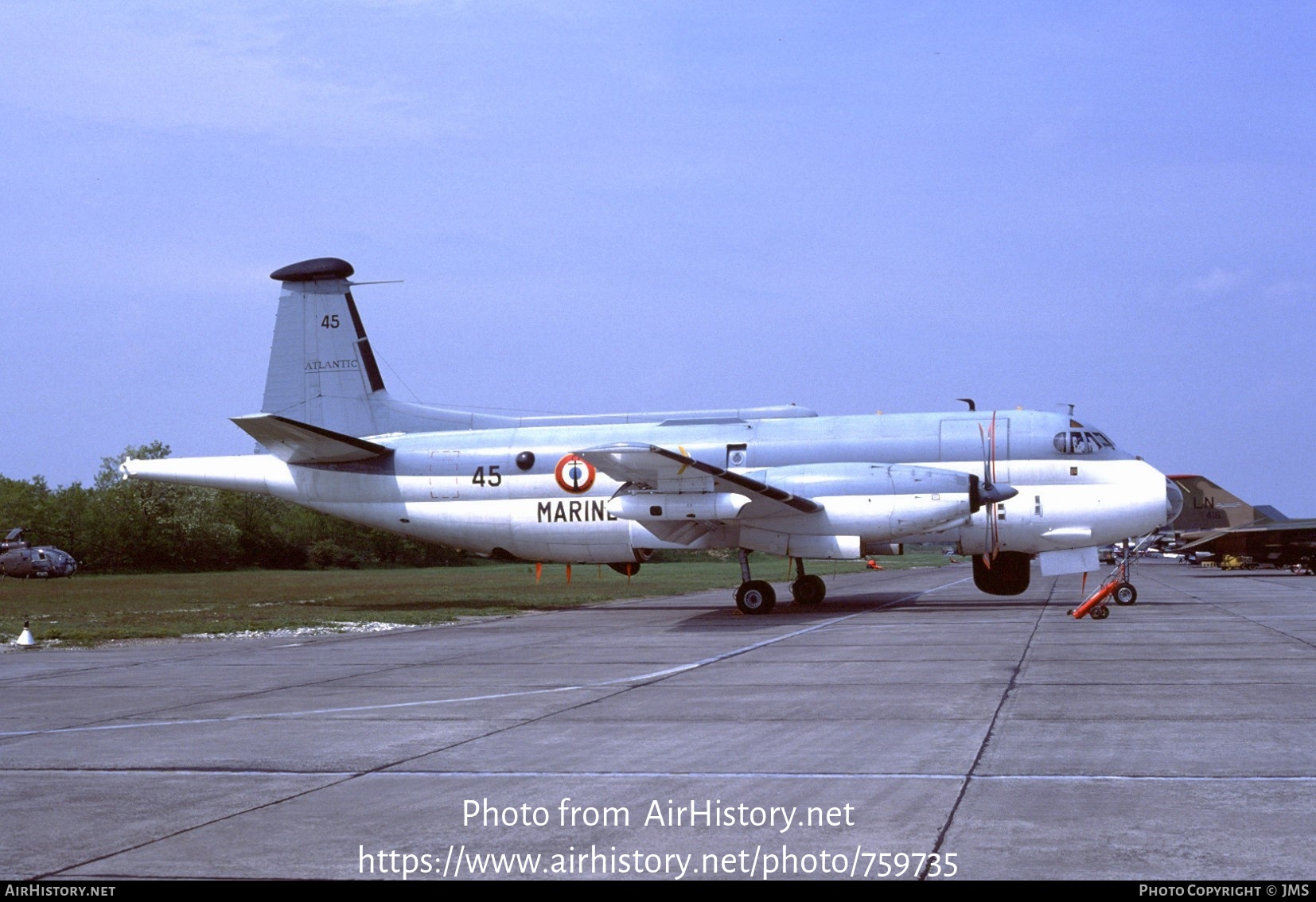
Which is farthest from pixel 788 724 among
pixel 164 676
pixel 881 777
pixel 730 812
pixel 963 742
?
pixel 164 676

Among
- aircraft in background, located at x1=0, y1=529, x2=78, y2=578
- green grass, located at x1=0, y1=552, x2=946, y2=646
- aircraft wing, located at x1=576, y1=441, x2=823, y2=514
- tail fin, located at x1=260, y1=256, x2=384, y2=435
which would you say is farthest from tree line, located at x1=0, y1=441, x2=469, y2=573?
aircraft wing, located at x1=576, y1=441, x2=823, y2=514

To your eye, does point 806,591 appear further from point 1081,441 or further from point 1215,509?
point 1215,509

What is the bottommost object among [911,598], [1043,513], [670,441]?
[911,598]

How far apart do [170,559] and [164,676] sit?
6467 centimetres

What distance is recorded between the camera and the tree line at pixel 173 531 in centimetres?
7419

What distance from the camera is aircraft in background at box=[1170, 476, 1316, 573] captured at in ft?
163

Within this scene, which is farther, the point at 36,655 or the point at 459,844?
the point at 36,655

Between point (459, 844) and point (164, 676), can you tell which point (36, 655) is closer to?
point (164, 676)

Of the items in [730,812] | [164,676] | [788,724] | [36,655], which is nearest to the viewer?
[730,812]

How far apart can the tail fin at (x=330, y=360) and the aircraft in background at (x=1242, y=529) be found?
27.1m

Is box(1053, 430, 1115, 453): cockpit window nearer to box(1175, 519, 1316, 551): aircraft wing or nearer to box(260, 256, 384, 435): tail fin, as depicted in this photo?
box(260, 256, 384, 435): tail fin

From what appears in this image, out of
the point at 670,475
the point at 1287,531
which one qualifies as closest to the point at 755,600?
the point at 670,475

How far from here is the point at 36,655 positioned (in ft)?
61.6

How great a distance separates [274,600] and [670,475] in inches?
649
